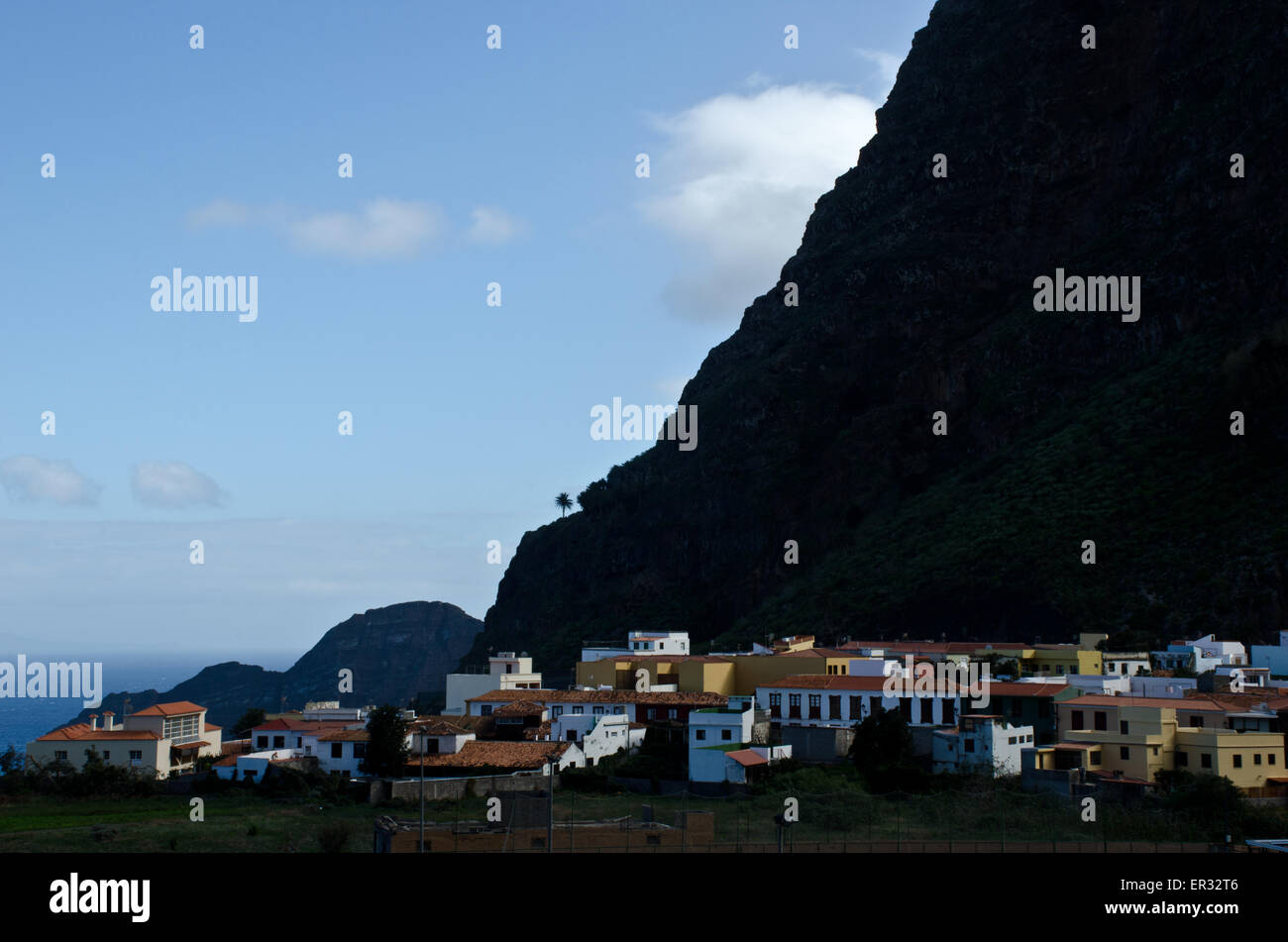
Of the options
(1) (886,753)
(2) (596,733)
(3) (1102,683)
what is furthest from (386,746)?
(3) (1102,683)

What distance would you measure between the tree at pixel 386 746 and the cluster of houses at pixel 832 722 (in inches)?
39.1

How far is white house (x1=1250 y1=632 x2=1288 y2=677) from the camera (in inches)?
2884

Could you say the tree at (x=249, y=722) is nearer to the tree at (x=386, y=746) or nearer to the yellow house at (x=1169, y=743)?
the tree at (x=386, y=746)

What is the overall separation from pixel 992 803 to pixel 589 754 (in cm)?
1811

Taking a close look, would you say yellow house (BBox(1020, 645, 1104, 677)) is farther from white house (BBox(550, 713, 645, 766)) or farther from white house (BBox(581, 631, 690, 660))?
white house (BBox(581, 631, 690, 660))

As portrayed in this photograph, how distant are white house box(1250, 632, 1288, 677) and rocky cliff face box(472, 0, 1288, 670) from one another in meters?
10.4

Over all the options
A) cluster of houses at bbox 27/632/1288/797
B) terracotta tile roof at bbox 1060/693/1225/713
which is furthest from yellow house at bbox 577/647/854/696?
terracotta tile roof at bbox 1060/693/1225/713

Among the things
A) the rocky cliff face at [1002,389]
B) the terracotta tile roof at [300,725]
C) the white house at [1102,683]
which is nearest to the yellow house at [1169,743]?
the white house at [1102,683]

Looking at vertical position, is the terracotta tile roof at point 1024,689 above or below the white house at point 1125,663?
below

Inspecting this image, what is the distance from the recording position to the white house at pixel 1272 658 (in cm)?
7325

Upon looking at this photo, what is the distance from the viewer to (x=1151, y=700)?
183 ft

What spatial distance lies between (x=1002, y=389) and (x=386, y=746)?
83775 millimetres

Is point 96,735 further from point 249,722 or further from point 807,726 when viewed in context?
point 807,726
